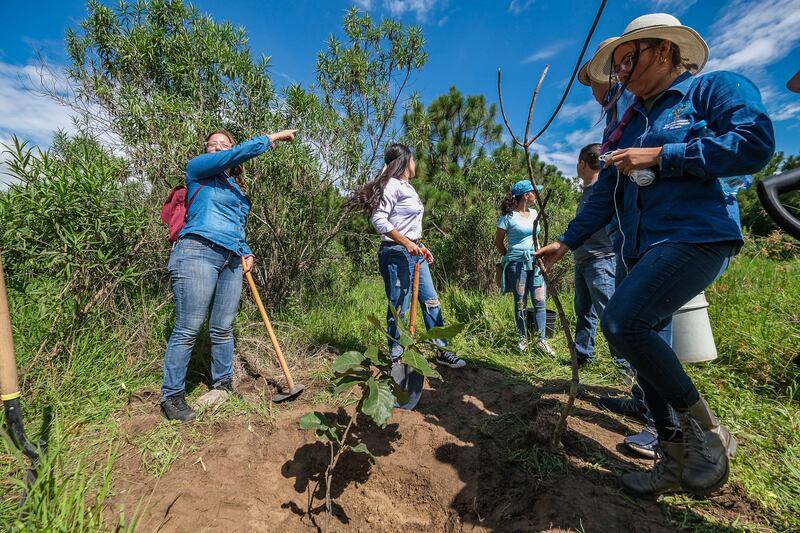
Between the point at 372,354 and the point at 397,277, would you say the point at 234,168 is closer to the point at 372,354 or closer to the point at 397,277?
the point at 397,277

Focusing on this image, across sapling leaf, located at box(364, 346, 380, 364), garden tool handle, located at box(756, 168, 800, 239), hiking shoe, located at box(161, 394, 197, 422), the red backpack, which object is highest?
the red backpack

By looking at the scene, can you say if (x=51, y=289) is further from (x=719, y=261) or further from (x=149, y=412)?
(x=719, y=261)

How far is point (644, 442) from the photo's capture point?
1.81 metres

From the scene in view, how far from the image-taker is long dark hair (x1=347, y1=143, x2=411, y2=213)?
9.05 ft

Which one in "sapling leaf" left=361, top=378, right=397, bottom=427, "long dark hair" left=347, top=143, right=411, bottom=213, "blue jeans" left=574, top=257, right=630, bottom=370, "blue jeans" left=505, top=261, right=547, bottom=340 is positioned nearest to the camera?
"sapling leaf" left=361, top=378, right=397, bottom=427

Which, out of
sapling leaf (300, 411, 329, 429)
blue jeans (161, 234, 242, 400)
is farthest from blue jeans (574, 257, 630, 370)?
blue jeans (161, 234, 242, 400)

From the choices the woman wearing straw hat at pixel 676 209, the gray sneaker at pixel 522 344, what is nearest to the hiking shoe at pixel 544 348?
the gray sneaker at pixel 522 344

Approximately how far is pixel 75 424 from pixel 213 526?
128cm

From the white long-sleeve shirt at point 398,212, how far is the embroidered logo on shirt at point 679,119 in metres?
1.67

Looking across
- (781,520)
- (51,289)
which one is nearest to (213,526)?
(51,289)

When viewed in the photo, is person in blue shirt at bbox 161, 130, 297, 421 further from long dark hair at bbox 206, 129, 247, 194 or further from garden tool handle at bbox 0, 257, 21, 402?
garden tool handle at bbox 0, 257, 21, 402

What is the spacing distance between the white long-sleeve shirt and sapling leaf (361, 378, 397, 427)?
1.30m

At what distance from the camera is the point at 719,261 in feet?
4.25

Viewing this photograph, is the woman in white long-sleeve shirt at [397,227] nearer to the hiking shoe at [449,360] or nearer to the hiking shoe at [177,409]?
the hiking shoe at [449,360]
